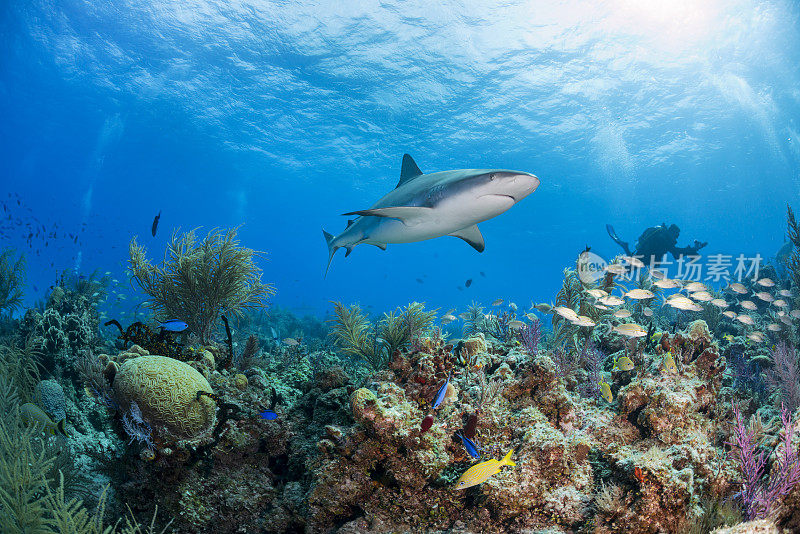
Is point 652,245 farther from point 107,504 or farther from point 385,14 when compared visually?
point 107,504

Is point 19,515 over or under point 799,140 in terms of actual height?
under

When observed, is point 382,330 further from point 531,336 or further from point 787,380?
point 787,380

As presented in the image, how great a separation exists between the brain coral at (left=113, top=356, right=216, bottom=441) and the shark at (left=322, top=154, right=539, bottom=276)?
2644 mm

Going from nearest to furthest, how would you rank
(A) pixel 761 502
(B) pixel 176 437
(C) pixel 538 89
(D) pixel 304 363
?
(A) pixel 761 502
(B) pixel 176 437
(D) pixel 304 363
(C) pixel 538 89

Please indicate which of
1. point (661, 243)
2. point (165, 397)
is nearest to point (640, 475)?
point (165, 397)

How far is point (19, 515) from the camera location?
8.43 ft

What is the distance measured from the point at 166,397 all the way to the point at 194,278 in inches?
141

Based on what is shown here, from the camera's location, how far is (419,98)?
26.7 meters

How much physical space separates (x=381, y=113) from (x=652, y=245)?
861 inches

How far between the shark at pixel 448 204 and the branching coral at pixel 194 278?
121 inches

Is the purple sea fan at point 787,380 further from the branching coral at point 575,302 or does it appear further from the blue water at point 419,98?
the blue water at point 419,98

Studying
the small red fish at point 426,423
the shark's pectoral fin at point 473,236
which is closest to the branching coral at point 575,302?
the shark's pectoral fin at point 473,236

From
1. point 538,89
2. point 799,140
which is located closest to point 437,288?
point 799,140

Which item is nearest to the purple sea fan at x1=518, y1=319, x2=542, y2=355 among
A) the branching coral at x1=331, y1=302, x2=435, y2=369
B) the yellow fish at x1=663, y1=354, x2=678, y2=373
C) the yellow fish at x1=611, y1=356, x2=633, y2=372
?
the yellow fish at x1=611, y1=356, x2=633, y2=372
